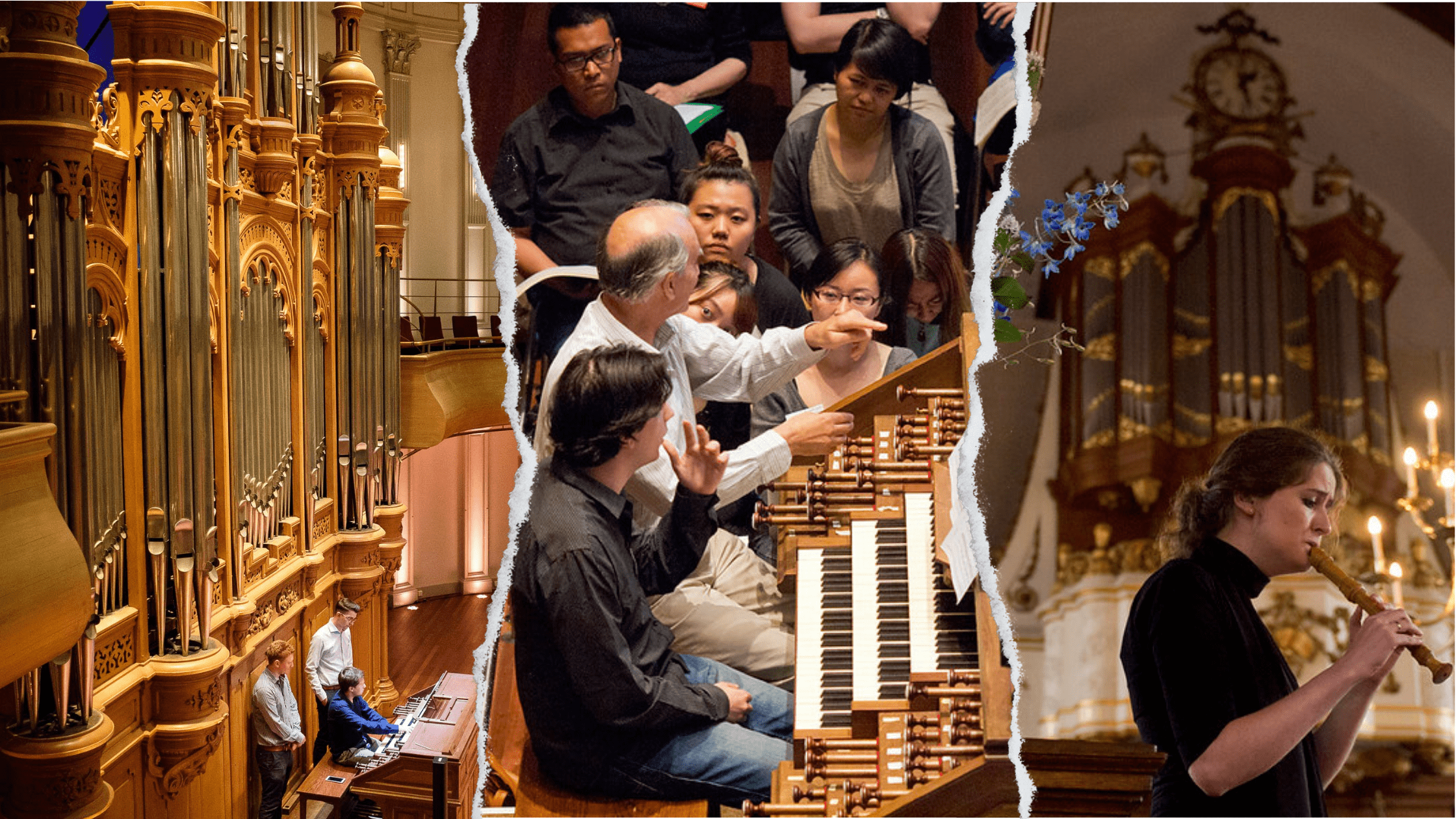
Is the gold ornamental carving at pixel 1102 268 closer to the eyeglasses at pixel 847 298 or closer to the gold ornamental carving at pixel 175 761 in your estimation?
the eyeglasses at pixel 847 298

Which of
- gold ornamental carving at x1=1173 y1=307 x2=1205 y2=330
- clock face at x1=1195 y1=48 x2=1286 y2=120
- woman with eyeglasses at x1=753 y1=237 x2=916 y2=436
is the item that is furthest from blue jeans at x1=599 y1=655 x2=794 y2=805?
clock face at x1=1195 y1=48 x2=1286 y2=120

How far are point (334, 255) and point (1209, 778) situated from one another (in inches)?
211

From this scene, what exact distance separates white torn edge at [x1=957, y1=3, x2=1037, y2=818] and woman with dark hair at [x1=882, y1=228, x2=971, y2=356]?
0.22 feet

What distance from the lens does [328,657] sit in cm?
598

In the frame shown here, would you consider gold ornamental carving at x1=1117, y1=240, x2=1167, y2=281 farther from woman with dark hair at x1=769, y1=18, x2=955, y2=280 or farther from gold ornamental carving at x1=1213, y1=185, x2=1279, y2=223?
woman with dark hair at x1=769, y1=18, x2=955, y2=280

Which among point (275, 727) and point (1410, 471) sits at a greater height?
point (1410, 471)

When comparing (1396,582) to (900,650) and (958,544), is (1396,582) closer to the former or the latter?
(958,544)

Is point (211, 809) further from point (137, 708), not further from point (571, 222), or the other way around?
point (571, 222)

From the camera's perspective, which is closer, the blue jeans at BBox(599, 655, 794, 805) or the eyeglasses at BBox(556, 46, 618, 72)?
the blue jeans at BBox(599, 655, 794, 805)

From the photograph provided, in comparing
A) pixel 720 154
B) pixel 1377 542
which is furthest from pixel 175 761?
pixel 1377 542

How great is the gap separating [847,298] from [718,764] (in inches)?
58.0

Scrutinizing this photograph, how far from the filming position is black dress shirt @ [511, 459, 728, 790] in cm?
367

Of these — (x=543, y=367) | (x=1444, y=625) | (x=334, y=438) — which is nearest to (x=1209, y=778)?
(x=1444, y=625)

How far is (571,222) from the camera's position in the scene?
3.88 m
